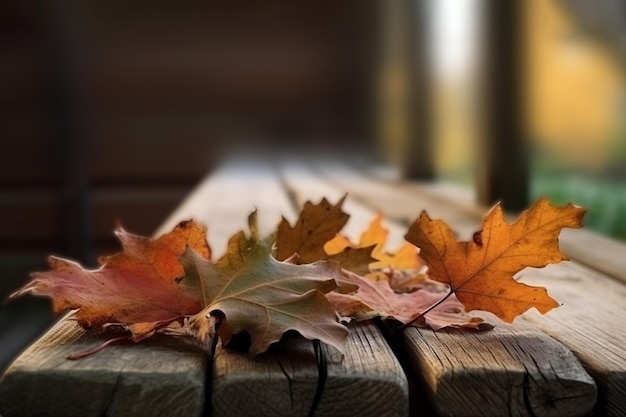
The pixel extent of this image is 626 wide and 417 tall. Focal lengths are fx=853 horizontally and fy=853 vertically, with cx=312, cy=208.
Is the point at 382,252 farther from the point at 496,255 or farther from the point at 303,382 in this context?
the point at 303,382

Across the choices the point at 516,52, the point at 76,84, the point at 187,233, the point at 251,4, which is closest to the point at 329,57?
the point at 251,4


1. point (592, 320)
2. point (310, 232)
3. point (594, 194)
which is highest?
point (310, 232)

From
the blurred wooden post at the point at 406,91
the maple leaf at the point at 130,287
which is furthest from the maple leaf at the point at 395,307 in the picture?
the blurred wooden post at the point at 406,91

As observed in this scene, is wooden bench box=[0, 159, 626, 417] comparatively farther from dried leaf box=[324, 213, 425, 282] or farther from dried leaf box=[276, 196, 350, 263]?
dried leaf box=[324, 213, 425, 282]

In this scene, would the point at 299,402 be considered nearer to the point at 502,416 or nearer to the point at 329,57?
the point at 502,416

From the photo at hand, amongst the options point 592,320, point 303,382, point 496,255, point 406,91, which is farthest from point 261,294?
point 406,91
